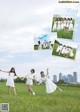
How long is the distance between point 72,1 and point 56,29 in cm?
211

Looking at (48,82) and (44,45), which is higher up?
(44,45)

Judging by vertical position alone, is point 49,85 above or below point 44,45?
below

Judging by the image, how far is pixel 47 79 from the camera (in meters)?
32.9

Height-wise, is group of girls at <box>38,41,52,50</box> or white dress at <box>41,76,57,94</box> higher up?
group of girls at <box>38,41,52,50</box>

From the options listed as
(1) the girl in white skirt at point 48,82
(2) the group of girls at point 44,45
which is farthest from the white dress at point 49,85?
(2) the group of girls at point 44,45

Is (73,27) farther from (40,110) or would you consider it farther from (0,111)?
(0,111)

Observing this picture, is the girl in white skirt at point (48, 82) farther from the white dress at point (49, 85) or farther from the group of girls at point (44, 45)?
the group of girls at point (44, 45)

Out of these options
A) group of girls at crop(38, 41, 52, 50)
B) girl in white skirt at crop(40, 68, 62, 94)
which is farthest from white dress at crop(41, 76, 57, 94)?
group of girls at crop(38, 41, 52, 50)

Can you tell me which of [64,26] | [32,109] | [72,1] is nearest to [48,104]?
[32,109]

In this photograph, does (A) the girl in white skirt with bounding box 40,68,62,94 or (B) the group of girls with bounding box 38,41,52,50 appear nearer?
(B) the group of girls with bounding box 38,41,52,50

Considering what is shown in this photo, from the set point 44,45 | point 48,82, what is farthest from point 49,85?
point 44,45

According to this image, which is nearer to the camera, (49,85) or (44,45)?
(44,45)

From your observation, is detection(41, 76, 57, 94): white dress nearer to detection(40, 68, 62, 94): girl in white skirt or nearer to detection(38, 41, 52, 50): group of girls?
detection(40, 68, 62, 94): girl in white skirt

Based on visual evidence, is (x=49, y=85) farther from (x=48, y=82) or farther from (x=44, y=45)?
(x=44, y=45)
